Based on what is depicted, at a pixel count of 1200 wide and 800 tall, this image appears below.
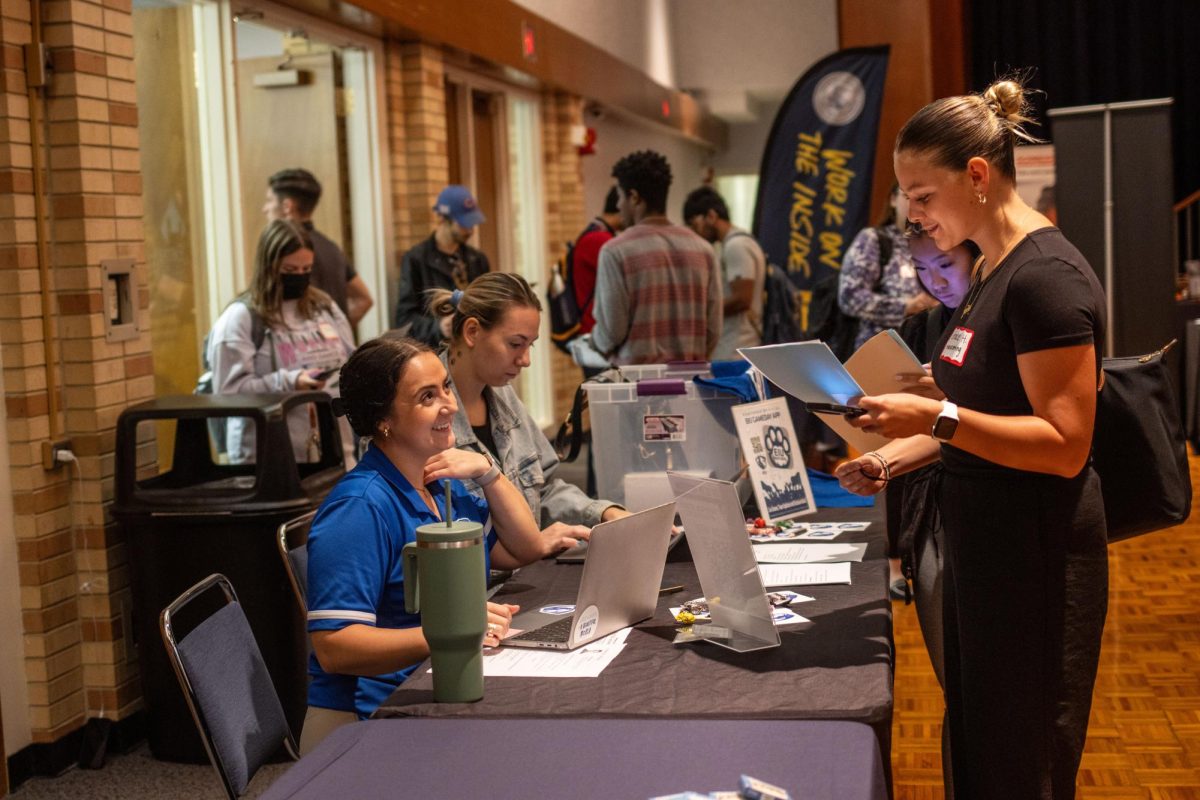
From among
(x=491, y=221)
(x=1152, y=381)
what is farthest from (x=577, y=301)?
(x=1152, y=381)

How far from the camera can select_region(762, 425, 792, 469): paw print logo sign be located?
302 cm

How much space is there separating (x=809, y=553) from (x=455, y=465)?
82cm

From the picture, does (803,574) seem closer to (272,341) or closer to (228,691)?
(228,691)

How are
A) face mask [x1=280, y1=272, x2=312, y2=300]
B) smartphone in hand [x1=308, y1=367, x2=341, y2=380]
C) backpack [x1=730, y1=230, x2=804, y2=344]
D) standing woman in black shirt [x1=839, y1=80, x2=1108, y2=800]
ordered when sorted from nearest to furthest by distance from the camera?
1. standing woman in black shirt [x1=839, y1=80, x2=1108, y2=800]
2. smartphone in hand [x1=308, y1=367, x2=341, y2=380]
3. face mask [x1=280, y1=272, x2=312, y2=300]
4. backpack [x1=730, y1=230, x2=804, y2=344]

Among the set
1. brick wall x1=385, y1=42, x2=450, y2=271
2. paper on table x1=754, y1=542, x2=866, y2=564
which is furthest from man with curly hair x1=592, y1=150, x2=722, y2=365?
paper on table x1=754, y1=542, x2=866, y2=564

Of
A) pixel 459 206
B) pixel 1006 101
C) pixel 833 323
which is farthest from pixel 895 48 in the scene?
pixel 1006 101

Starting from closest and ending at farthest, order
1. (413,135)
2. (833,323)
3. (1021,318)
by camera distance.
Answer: (1021,318), (833,323), (413,135)

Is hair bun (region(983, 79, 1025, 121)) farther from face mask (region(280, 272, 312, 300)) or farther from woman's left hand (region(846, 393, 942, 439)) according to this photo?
face mask (region(280, 272, 312, 300))

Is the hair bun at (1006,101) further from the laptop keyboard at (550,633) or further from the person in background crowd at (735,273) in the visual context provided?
the person in background crowd at (735,273)

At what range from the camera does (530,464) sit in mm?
2936

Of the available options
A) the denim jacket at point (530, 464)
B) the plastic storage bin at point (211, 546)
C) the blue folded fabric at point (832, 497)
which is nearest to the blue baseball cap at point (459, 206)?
the plastic storage bin at point (211, 546)

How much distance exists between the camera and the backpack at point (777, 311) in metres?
6.87

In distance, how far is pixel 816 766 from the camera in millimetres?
1547

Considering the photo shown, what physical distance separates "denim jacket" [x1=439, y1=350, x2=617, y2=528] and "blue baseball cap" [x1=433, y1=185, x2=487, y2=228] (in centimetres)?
316
